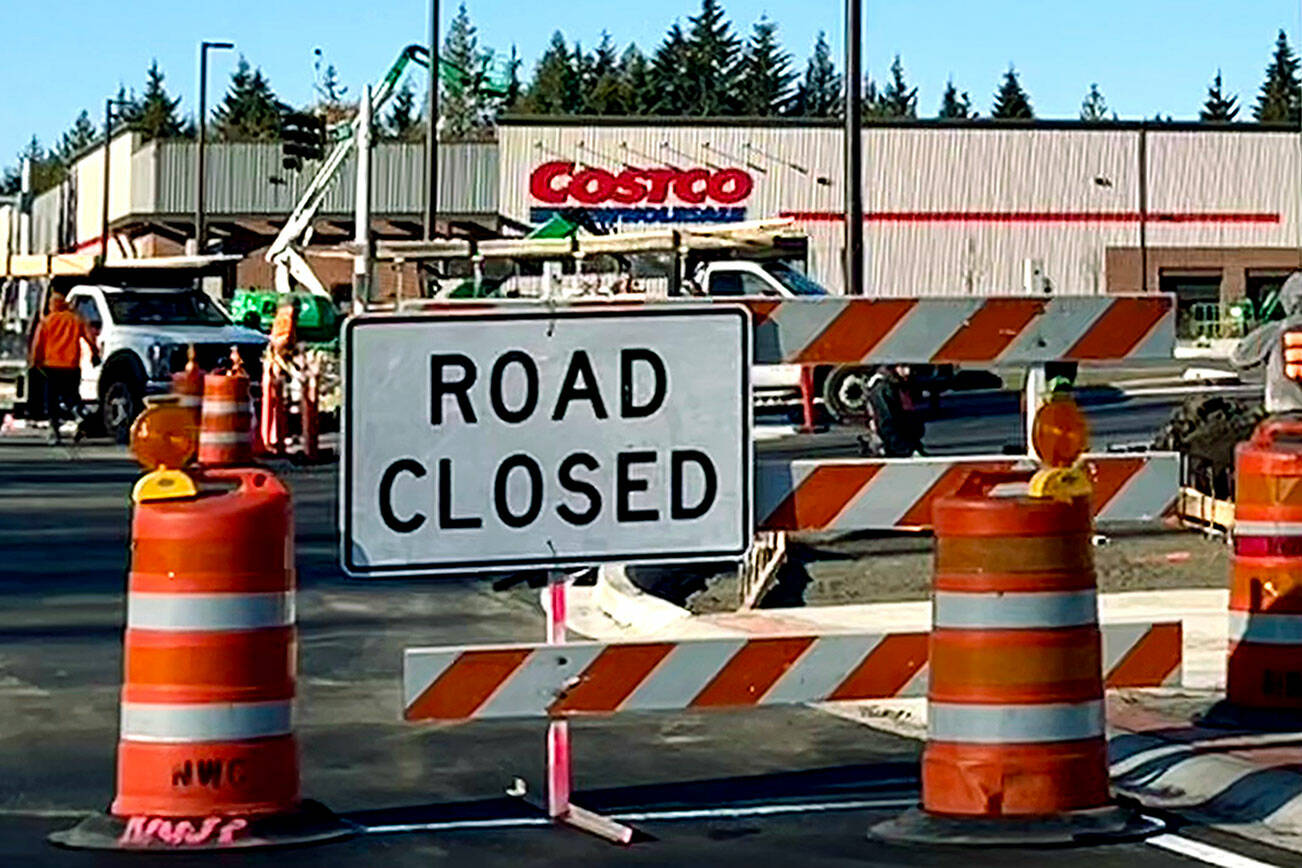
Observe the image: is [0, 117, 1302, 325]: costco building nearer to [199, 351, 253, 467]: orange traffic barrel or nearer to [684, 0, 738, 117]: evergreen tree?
[199, 351, 253, 467]: orange traffic barrel

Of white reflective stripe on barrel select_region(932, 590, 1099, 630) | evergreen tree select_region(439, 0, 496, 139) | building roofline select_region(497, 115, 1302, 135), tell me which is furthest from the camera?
evergreen tree select_region(439, 0, 496, 139)

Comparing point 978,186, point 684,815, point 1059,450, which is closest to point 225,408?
point 684,815

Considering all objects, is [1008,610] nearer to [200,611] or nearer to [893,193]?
[200,611]

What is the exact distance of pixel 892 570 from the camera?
1712 cm

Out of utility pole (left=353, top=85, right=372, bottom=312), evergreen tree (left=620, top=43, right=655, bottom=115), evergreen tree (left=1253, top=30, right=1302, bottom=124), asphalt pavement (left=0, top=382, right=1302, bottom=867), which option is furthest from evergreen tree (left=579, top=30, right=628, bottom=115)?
asphalt pavement (left=0, top=382, right=1302, bottom=867)

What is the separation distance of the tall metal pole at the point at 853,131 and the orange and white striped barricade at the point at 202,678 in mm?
24883

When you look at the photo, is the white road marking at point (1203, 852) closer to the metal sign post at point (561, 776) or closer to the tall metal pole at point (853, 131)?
the metal sign post at point (561, 776)

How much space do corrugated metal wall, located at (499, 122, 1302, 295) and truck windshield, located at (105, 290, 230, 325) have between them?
43353 mm

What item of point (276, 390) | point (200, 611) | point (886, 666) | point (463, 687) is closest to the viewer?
point (200, 611)

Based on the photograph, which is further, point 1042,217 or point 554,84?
point 554,84

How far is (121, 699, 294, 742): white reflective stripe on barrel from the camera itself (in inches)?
332

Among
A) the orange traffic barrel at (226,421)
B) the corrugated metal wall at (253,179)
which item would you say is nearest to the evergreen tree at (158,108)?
the corrugated metal wall at (253,179)

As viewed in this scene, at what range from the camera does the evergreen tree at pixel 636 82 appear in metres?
160

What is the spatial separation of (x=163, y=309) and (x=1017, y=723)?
25.7 metres
